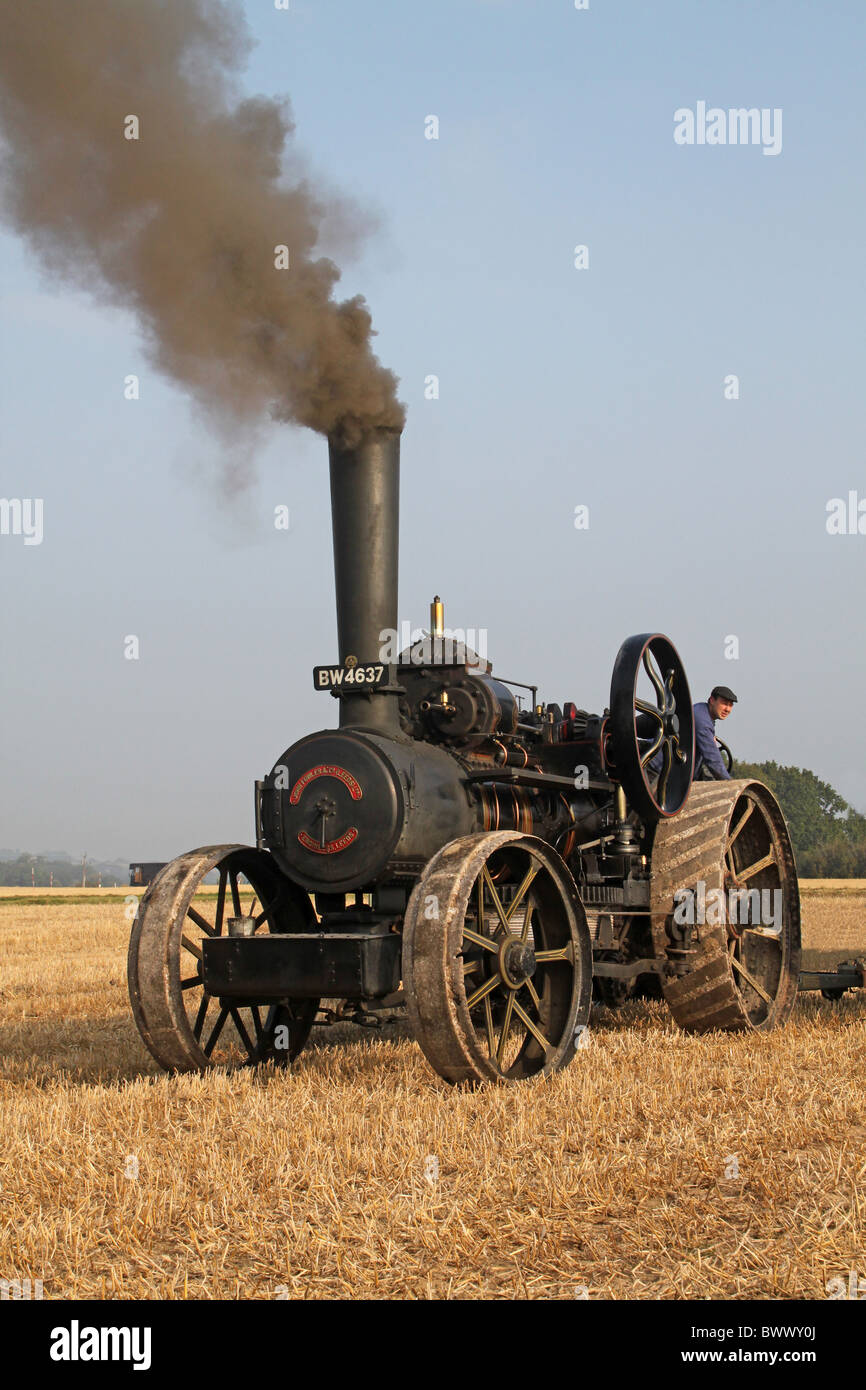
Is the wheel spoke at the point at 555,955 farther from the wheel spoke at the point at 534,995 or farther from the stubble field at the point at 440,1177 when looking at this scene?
the stubble field at the point at 440,1177

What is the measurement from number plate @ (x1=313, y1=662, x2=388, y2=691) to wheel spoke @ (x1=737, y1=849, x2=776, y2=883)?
10.3 feet

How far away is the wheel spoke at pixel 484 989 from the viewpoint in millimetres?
6133

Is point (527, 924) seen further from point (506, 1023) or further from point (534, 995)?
point (506, 1023)

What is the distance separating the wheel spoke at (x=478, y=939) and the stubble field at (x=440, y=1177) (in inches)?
26.2

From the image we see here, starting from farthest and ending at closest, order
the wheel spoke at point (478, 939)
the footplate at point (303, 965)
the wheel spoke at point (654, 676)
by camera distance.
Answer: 1. the wheel spoke at point (654, 676)
2. the footplate at point (303, 965)
3. the wheel spoke at point (478, 939)

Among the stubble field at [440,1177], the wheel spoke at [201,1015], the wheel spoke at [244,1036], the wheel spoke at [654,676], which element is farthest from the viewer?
the wheel spoke at [654,676]

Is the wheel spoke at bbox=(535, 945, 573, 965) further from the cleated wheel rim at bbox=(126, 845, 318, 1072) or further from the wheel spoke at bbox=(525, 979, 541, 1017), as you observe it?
Answer: the cleated wheel rim at bbox=(126, 845, 318, 1072)

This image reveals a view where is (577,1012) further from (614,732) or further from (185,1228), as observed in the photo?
(185,1228)

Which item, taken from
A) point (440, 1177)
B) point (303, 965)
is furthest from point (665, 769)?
point (440, 1177)

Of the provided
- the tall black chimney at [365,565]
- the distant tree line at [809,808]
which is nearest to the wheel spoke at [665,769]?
the tall black chimney at [365,565]

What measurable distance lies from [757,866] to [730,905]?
54cm

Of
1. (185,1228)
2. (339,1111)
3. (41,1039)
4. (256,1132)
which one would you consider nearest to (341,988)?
(339,1111)
